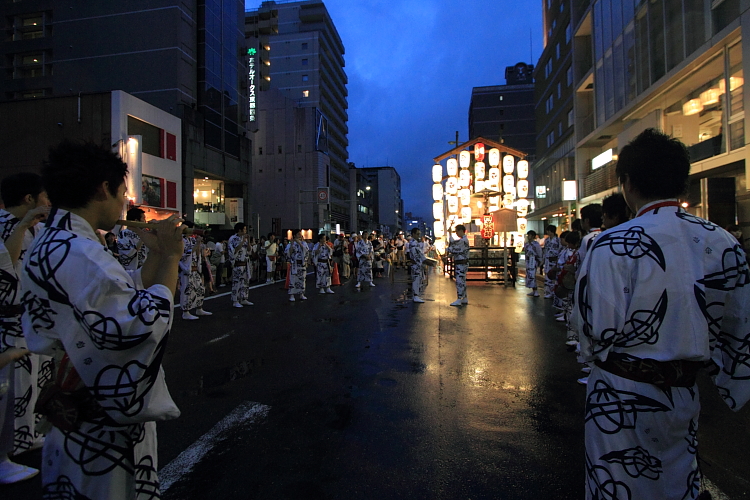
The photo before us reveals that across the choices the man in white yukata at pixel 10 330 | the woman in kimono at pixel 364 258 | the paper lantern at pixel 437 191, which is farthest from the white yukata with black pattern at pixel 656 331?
the paper lantern at pixel 437 191

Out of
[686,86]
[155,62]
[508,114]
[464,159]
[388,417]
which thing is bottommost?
[388,417]

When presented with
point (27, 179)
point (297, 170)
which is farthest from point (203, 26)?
point (27, 179)

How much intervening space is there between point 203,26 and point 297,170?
23755 mm

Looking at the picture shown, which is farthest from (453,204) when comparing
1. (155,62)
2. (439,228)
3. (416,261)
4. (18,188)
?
(155,62)

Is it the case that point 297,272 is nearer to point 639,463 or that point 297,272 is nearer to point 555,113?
point 639,463

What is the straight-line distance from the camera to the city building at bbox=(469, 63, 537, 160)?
198 feet

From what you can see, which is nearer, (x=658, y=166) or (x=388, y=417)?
(x=658, y=166)

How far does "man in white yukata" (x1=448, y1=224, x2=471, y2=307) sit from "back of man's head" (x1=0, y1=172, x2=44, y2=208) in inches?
370

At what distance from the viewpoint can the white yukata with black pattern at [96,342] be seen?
1424mm

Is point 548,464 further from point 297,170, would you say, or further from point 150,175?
point 297,170

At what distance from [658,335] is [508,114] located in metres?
66.0

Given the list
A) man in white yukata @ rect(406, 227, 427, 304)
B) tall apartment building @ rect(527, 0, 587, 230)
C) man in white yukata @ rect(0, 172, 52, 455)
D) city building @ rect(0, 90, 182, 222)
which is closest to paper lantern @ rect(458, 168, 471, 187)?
tall apartment building @ rect(527, 0, 587, 230)

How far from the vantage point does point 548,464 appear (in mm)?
3037

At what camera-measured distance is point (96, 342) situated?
55.8 inches
